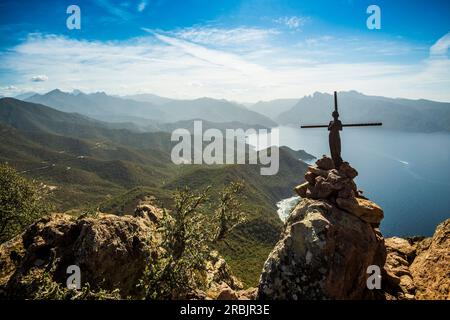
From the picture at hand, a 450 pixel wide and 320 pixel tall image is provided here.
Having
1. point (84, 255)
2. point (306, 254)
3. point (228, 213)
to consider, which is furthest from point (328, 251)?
point (228, 213)

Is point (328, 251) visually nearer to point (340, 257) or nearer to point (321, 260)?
point (321, 260)

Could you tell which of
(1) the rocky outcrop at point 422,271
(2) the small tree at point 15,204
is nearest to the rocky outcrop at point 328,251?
(1) the rocky outcrop at point 422,271

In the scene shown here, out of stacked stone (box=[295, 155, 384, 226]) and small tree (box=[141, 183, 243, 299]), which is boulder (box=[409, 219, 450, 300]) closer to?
stacked stone (box=[295, 155, 384, 226])

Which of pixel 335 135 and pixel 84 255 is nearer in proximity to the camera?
pixel 335 135

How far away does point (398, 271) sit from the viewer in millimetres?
26406

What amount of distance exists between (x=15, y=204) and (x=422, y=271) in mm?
65415

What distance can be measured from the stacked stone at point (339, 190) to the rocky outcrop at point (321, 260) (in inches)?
44.7

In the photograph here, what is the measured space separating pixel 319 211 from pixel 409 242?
17738 mm

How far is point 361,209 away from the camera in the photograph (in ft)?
78.8

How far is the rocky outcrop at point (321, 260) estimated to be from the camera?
20891 millimetres

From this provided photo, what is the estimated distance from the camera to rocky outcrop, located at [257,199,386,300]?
20.9 m

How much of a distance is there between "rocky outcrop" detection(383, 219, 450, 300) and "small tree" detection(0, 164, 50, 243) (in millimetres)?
59684

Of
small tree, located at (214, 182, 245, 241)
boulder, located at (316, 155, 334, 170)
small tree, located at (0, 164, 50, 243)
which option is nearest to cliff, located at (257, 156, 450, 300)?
boulder, located at (316, 155, 334, 170)
